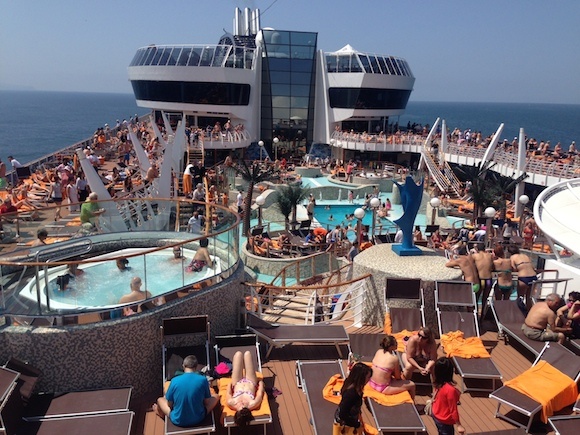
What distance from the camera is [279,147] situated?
1318 inches

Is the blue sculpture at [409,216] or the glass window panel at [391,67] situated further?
the glass window panel at [391,67]

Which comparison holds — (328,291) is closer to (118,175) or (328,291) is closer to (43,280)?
(43,280)

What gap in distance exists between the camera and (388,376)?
495cm

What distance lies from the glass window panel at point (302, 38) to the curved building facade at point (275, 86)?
0.06m

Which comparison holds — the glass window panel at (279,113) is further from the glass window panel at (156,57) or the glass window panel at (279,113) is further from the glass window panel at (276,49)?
the glass window panel at (156,57)

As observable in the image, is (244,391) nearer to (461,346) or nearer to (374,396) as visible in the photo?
(374,396)

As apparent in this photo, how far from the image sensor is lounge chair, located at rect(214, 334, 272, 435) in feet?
14.8

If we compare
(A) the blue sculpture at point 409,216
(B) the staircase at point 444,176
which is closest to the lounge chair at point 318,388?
(A) the blue sculpture at point 409,216

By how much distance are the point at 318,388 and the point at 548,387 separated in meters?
2.28

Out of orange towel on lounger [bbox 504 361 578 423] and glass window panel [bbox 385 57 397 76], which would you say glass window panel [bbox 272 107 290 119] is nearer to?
glass window panel [bbox 385 57 397 76]

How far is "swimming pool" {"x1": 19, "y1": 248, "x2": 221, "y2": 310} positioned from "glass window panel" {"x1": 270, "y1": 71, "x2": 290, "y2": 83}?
92.7 feet

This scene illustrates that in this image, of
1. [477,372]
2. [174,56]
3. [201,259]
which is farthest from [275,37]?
[477,372]

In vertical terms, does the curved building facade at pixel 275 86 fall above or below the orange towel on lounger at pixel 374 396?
above

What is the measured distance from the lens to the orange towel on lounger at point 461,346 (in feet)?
18.9
